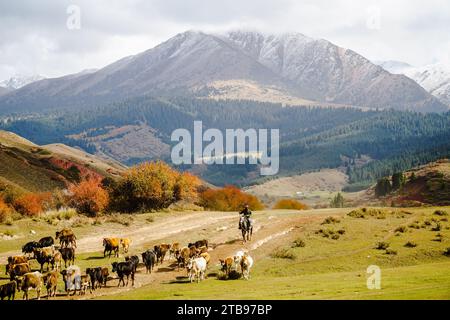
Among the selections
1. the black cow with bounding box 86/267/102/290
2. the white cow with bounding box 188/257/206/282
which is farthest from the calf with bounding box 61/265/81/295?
the white cow with bounding box 188/257/206/282

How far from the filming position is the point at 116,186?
78.6 m

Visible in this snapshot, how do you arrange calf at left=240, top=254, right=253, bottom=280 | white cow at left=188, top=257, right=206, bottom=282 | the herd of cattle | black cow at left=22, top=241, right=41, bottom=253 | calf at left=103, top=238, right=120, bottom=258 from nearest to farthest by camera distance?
1. the herd of cattle
2. white cow at left=188, top=257, right=206, bottom=282
3. calf at left=240, top=254, right=253, bottom=280
4. black cow at left=22, top=241, right=41, bottom=253
5. calf at left=103, top=238, right=120, bottom=258

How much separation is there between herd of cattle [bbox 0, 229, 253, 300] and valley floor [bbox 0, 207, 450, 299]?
0.78 meters

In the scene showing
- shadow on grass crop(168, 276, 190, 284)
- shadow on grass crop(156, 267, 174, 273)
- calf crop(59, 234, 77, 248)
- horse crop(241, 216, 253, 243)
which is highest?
horse crop(241, 216, 253, 243)

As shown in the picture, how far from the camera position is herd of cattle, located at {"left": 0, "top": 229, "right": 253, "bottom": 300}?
101ft

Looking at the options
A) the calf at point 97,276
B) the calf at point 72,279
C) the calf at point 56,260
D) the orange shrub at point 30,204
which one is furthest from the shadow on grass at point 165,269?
the orange shrub at point 30,204

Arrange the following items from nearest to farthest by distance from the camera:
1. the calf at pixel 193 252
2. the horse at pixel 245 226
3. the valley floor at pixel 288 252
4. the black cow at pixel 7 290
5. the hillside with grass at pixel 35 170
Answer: the valley floor at pixel 288 252 < the black cow at pixel 7 290 < the calf at pixel 193 252 < the horse at pixel 245 226 < the hillside with grass at pixel 35 170

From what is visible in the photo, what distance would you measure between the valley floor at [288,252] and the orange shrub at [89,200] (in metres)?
9.85

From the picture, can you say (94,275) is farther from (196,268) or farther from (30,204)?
(30,204)

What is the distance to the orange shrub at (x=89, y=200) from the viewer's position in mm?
73062

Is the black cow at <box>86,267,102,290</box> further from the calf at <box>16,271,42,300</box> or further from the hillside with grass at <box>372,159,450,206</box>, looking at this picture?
the hillside with grass at <box>372,159,450,206</box>

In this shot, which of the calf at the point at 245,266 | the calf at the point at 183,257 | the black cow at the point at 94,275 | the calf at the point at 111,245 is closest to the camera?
the black cow at the point at 94,275

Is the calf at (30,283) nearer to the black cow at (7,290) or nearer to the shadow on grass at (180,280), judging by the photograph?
the black cow at (7,290)
